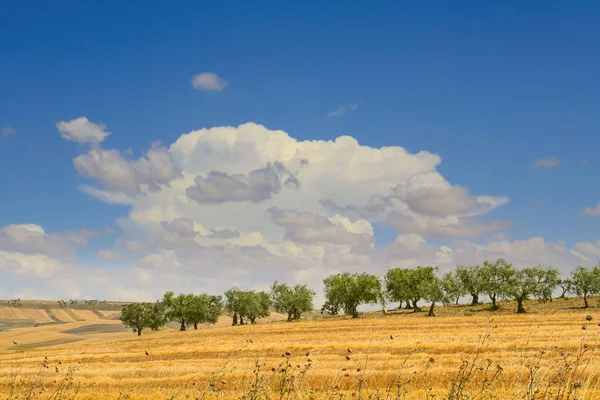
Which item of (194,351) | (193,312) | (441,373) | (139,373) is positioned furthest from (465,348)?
(193,312)

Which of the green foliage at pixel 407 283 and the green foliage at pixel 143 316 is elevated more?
the green foliage at pixel 407 283

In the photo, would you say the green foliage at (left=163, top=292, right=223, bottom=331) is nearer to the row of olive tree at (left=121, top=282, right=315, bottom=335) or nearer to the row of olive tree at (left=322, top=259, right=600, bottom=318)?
the row of olive tree at (left=121, top=282, right=315, bottom=335)

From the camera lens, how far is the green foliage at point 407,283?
127 metres

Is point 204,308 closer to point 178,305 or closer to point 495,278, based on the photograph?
point 178,305

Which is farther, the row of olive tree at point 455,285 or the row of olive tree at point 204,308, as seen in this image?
the row of olive tree at point 204,308

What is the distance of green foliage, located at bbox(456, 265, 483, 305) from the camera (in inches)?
4579

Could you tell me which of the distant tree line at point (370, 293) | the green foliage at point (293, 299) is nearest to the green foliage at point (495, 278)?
the distant tree line at point (370, 293)

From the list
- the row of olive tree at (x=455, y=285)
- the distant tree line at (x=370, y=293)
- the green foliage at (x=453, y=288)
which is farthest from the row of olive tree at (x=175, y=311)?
the green foliage at (x=453, y=288)

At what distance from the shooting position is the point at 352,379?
68.1ft

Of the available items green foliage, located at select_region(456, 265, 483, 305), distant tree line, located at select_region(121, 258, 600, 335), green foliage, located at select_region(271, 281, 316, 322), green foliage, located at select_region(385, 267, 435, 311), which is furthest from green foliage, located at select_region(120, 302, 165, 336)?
green foliage, located at select_region(456, 265, 483, 305)

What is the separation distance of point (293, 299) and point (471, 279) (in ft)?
157

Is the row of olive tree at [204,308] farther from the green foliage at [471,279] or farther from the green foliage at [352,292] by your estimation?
the green foliage at [471,279]

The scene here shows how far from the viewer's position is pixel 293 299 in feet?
448

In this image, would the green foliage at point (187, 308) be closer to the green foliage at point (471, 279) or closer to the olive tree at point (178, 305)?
the olive tree at point (178, 305)
